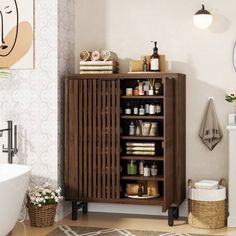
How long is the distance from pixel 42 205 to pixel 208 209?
1511 millimetres

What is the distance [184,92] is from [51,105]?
4.26 feet

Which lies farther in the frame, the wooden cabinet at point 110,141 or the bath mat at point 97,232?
the wooden cabinet at point 110,141

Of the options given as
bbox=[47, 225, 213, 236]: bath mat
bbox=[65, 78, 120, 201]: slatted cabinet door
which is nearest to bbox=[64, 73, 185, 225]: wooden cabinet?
bbox=[65, 78, 120, 201]: slatted cabinet door

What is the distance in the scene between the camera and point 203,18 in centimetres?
533

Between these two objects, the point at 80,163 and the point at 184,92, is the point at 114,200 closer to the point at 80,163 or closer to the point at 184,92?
the point at 80,163

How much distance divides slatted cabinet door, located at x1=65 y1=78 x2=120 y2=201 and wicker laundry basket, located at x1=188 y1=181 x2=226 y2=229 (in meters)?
0.74

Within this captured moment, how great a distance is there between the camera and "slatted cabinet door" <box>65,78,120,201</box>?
17.4 feet

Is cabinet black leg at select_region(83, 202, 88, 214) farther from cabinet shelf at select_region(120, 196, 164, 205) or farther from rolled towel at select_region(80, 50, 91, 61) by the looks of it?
rolled towel at select_region(80, 50, 91, 61)

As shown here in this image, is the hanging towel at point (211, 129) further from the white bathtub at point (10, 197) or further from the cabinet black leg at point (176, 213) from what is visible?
the white bathtub at point (10, 197)

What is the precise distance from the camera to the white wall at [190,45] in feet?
17.9

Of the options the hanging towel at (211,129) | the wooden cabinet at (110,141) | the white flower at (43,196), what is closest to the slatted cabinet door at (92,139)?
the wooden cabinet at (110,141)

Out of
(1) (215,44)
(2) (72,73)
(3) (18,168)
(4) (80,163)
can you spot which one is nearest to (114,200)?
(4) (80,163)

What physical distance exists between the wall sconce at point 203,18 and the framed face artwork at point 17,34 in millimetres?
1577

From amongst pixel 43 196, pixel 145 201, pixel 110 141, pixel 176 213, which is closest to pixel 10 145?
pixel 43 196
